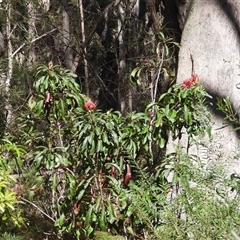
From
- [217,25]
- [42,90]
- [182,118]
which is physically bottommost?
[182,118]

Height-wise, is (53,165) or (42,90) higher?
(42,90)

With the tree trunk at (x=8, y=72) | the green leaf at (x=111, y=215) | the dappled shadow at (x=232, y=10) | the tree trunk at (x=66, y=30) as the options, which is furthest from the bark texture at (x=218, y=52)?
the tree trunk at (x=66, y=30)

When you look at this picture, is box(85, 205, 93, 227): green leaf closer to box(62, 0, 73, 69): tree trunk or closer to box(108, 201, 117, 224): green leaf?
box(108, 201, 117, 224): green leaf

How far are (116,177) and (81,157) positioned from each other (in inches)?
12.3

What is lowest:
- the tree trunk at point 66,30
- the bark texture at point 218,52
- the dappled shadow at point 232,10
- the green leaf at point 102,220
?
the green leaf at point 102,220

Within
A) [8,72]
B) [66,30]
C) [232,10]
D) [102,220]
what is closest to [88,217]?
[102,220]

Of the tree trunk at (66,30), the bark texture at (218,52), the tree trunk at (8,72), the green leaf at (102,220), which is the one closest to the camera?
the green leaf at (102,220)

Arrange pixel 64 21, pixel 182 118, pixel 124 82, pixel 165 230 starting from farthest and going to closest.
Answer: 1. pixel 124 82
2. pixel 64 21
3. pixel 182 118
4. pixel 165 230

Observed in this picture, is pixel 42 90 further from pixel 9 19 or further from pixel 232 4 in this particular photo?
pixel 9 19

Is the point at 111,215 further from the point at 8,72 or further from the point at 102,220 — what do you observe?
the point at 8,72

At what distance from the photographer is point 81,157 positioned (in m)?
4.08

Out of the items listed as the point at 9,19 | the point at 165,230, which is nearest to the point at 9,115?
the point at 9,19

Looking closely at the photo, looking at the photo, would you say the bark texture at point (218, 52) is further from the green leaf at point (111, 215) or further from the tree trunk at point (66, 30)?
the tree trunk at point (66, 30)

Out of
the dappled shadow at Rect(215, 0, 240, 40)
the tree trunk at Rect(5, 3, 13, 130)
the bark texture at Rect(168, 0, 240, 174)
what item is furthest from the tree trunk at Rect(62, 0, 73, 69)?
the dappled shadow at Rect(215, 0, 240, 40)
